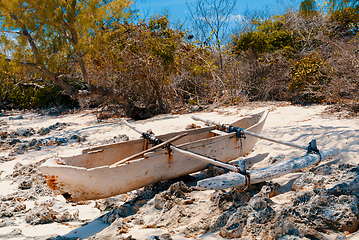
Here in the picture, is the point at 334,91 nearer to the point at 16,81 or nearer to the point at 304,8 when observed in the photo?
the point at 304,8

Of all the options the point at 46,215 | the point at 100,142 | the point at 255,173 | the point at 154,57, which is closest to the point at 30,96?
the point at 154,57

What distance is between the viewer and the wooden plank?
94.6 inches

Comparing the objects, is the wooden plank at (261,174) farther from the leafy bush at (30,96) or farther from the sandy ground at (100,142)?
the leafy bush at (30,96)

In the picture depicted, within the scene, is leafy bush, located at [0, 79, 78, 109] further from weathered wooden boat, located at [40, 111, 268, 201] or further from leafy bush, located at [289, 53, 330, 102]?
weathered wooden boat, located at [40, 111, 268, 201]

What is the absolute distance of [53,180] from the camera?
280 centimetres

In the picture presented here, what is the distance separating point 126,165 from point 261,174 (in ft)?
4.93

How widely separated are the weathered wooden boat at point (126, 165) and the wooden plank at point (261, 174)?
3.20ft

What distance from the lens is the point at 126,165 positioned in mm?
3080

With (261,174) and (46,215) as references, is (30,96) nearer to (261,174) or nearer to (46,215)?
(46,215)

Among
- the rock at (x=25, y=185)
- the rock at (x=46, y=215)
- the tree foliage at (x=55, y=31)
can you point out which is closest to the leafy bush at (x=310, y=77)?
the tree foliage at (x=55, y=31)

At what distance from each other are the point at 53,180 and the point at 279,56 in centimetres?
961

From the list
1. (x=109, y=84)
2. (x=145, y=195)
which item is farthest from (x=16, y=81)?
(x=145, y=195)

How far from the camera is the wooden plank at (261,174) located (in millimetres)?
2402

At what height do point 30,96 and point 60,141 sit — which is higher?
point 30,96
